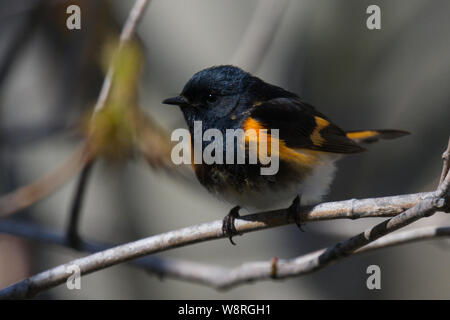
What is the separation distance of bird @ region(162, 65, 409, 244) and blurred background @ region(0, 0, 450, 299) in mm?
1180

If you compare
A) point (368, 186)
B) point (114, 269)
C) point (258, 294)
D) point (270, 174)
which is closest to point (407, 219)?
point (270, 174)

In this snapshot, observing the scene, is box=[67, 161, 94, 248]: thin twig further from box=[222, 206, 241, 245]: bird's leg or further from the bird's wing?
the bird's wing

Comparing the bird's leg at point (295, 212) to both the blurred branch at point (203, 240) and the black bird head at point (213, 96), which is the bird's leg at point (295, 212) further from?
the black bird head at point (213, 96)

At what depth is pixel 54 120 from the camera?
4.41m

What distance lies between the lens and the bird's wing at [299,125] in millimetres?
3112

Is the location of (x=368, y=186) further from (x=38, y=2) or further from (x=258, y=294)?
(x=38, y=2)

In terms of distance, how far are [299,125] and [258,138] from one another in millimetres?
396

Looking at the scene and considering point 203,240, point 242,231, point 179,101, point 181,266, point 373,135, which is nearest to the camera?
point 203,240

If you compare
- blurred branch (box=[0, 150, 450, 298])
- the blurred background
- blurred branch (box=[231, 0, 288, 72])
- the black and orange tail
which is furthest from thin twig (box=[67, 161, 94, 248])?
the black and orange tail

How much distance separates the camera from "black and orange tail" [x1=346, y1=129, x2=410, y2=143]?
3.56 metres

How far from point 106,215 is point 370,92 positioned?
7.71 feet

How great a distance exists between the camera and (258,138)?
294 cm

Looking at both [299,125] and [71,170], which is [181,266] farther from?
[299,125]

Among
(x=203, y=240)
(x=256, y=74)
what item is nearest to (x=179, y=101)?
(x=203, y=240)
